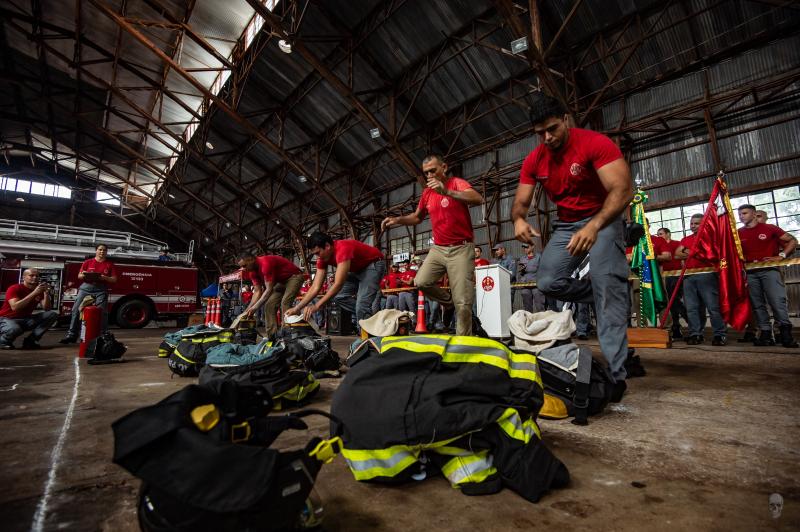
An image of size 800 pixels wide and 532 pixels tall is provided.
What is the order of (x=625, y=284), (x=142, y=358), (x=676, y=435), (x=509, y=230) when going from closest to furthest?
(x=676, y=435) → (x=625, y=284) → (x=142, y=358) → (x=509, y=230)

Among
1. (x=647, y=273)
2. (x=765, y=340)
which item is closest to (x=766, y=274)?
(x=765, y=340)

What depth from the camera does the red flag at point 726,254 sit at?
4.60 metres

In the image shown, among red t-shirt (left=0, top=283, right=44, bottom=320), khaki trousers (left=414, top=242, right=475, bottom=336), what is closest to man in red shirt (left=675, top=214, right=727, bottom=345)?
khaki trousers (left=414, top=242, right=475, bottom=336)

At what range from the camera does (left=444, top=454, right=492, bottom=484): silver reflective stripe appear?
3.67ft

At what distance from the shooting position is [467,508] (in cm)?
101

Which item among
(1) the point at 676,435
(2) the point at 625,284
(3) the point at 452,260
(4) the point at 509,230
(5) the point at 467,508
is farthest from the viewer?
(4) the point at 509,230

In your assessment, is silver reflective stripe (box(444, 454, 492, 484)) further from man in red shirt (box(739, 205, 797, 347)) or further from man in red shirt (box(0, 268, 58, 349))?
man in red shirt (box(0, 268, 58, 349))

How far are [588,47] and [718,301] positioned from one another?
25.0ft

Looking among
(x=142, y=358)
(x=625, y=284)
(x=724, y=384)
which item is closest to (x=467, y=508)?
(x=625, y=284)

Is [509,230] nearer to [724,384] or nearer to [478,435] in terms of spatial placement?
[724,384]

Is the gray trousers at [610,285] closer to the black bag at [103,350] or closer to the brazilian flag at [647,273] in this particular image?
the brazilian flag at [647,273]

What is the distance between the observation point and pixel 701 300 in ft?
18.0

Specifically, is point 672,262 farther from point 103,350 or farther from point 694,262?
point 103,350

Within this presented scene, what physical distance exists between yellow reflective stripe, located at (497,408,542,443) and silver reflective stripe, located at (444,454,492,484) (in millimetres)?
110
